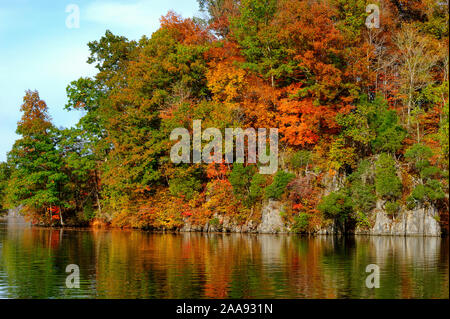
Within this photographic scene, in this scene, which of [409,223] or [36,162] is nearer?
[409,223]

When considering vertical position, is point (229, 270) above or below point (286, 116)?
below

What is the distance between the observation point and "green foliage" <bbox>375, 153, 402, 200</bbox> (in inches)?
1321

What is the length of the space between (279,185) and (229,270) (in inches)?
746

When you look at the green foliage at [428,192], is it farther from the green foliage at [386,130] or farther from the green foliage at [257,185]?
the green foliage at [257,185]

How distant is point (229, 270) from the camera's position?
18.2 m

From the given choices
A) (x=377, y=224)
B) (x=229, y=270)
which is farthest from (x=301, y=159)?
(x=229, y=270)

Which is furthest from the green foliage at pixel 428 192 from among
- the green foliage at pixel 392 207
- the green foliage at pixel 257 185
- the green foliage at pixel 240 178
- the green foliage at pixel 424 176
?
the green foliage at pixel 240 178

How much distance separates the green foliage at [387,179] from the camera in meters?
33.6

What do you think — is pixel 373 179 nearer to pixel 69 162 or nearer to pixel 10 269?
pixel 10 269

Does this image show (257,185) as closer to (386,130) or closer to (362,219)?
(362,219)

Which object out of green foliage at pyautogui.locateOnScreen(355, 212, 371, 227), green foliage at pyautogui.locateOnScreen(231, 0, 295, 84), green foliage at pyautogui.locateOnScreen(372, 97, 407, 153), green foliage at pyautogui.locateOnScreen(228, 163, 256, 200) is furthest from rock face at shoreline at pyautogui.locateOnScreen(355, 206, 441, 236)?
green foliage at pyautogui.locateOnScreen(231, 0, 295, 84)

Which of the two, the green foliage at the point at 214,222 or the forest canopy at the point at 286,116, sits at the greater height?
the forest canopy at the point at 286,116

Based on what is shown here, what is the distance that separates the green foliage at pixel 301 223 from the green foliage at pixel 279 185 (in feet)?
6.60
